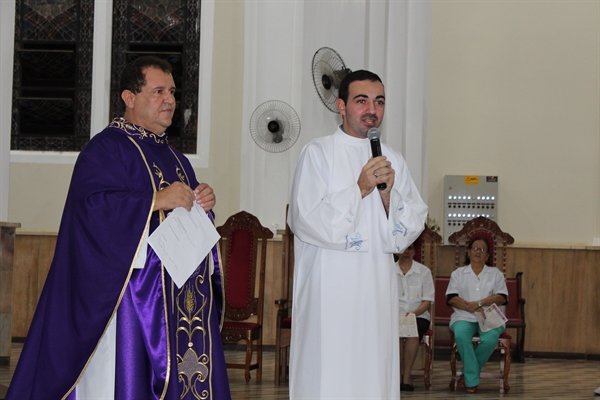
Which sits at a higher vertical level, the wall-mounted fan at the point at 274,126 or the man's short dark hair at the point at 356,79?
the wall-mounted fan at the point at 274,126

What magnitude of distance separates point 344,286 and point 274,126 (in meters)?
6.13

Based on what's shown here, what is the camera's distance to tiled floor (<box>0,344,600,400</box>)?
22.4ft

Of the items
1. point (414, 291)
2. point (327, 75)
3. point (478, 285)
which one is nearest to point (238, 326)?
point (414, 291)

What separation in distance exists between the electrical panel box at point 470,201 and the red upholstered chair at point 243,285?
3144 mm

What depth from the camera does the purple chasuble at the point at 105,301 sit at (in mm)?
3324

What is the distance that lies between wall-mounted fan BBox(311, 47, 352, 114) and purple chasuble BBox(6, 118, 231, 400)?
526 centimetres

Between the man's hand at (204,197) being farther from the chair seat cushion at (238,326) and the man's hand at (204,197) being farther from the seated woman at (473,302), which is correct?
the seated woman at (473,302)

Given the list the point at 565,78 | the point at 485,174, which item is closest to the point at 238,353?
the point at 485,174

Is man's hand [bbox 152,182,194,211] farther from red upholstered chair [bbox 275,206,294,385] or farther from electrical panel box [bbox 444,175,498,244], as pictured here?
electrical panel box [bbox 444,175,498,244]

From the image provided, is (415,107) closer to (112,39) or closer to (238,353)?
(238,353)

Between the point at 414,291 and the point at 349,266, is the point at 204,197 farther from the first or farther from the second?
the point at 414,291

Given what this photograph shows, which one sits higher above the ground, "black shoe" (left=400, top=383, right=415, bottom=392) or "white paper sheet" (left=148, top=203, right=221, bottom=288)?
"white paper sheet" (left=148, top=203, right=221, bottom=288)

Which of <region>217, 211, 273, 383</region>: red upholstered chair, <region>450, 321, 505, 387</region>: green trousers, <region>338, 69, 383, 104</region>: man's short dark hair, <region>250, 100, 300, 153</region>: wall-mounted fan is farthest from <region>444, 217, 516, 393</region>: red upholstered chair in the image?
<region>338, 69, 383, 104</region>: man's short dark hair

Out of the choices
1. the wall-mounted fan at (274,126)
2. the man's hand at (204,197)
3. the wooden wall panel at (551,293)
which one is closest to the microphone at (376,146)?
the man's hand at (204,197)
